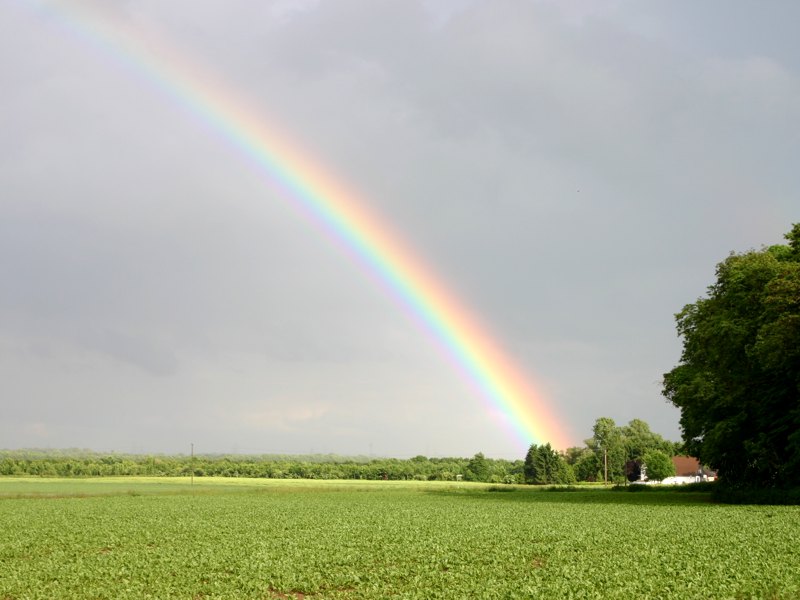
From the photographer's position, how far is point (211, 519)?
44.5 meters

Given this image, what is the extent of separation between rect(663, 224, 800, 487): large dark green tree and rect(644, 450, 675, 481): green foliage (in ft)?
329

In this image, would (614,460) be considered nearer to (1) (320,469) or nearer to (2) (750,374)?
(1) (320,469)

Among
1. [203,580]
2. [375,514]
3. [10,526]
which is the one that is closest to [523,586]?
[203,580]

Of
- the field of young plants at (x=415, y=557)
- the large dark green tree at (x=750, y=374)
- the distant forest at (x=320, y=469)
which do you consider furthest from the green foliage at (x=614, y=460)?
the field of young plants at (x=415, y=557)

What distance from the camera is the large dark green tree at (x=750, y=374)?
49406mm

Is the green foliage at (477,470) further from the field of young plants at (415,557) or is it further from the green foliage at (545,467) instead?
the field of young plants at (415,557)

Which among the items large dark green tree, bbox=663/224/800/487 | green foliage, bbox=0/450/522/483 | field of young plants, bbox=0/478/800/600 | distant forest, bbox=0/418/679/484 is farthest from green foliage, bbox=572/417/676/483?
field of young plants, bbox=0/478/800/600

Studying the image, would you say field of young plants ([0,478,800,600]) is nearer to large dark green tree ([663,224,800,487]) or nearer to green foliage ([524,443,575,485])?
large dark green tree ([663,224,800,487])

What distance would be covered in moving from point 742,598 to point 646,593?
7.55 feet

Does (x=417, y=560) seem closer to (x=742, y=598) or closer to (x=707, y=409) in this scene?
(x=742, y=598)

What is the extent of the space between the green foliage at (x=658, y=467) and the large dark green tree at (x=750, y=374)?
329 ft

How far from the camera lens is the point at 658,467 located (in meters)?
156

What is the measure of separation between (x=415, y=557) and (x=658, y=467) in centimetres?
14493

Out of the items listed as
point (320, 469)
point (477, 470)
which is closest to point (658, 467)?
point (477, 470)
